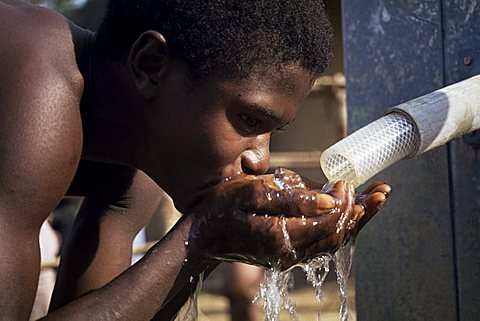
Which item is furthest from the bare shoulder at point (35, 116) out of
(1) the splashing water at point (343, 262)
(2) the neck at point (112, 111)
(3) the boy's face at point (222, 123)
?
(1) the splashing water at point (343, 262)

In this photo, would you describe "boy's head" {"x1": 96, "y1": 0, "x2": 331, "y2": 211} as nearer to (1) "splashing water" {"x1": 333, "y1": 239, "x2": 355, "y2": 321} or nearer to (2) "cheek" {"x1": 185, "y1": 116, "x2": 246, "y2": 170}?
(2) "cheek" {"x1": 185, "y1": 116, "x2": 246, "y2": 170}

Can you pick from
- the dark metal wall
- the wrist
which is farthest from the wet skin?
the dark metal wall

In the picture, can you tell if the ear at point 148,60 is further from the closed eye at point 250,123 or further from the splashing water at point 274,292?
the splashing water at point 274,292

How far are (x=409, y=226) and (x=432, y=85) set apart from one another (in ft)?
1.29

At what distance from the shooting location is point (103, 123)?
2609 mm

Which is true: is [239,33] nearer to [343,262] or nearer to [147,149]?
[147,149]

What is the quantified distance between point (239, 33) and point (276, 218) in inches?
17.1

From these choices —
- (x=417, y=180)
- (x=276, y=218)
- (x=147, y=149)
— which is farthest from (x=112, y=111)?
(x=417, y=180)

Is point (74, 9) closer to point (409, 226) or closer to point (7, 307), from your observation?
point (409, 226)

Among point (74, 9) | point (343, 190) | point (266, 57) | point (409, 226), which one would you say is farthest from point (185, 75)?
point (74, 9)

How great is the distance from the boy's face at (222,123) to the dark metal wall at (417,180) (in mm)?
532

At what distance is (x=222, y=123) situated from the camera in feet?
7.91

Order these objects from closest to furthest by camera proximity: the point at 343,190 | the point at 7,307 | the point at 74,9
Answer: the point at 7,307 < the point at 343,190 < the point at 74,9

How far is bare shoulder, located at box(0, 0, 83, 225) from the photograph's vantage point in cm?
221
